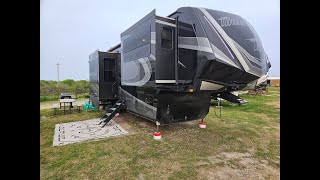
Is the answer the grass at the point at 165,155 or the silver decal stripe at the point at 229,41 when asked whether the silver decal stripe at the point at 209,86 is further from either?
the grass at the point at 165,155

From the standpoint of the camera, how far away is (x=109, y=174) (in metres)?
3.33

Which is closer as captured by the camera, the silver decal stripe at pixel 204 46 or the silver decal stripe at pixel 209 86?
the silver decal stripe at pixel 204 46

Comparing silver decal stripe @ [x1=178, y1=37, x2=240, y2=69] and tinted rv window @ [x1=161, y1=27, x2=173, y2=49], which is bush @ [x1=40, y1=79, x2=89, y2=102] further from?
silver decal stripe @ [x1=178, y1=37, x2=240, y2=69]

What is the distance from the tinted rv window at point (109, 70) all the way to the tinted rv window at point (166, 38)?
161 inches

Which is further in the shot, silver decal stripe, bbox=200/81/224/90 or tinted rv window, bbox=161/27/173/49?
tinted rv window, bbox=161/27/173/49

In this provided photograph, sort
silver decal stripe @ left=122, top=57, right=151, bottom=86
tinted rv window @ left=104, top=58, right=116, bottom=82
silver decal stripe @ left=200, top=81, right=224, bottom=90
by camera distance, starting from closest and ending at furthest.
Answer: silver decal stripe @ left=200, top=81, right=224, bottom=90 → silver decal stripe @ left=122, top=57, right=151, bottom=86 → tinted rv window @ left=104, top=58, right=116, bottom=82

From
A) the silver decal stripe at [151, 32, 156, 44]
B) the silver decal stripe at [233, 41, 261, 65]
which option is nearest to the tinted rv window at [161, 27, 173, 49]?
the silver decal stripe at [151, 32, 156, 44]

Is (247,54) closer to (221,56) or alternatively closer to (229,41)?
(229,41)

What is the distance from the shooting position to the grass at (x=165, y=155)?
340cm

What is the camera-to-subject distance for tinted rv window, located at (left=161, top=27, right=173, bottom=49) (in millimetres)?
4777

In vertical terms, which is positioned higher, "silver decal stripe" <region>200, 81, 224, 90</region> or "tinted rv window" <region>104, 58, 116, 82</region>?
"tinted rv window" <region>104, 58, 116, 82</region>

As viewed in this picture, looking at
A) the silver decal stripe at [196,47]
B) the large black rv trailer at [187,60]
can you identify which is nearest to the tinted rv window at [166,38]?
the large black rv trailer at [187,60]
